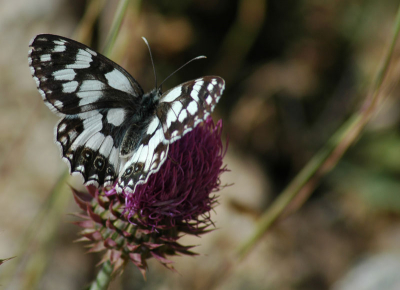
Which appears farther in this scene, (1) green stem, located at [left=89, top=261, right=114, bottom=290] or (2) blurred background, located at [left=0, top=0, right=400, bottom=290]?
(2) blurred background, located at [left=0, top=0, right=400, bottom=290]

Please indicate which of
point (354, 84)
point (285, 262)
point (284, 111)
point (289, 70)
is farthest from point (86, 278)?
point (354, 84)

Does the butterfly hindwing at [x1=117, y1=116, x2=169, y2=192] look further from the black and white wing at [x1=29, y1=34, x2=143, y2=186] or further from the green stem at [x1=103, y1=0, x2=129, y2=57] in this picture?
the green stem at [x1=103, y1=0, x2=129, y2=57]

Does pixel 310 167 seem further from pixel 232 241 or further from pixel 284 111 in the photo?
pixel 284 111

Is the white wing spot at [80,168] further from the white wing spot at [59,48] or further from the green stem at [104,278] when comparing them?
the white wing spot at [59,48]

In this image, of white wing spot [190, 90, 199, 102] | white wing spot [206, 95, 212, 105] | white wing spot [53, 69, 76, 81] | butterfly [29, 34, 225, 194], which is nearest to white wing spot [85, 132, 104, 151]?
butterfly [29, 34, 225, 194]

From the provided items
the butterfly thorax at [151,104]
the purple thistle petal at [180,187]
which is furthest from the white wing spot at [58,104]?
the purple thistle petal at [180,187]

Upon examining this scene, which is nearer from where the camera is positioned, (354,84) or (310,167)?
(310,167)
